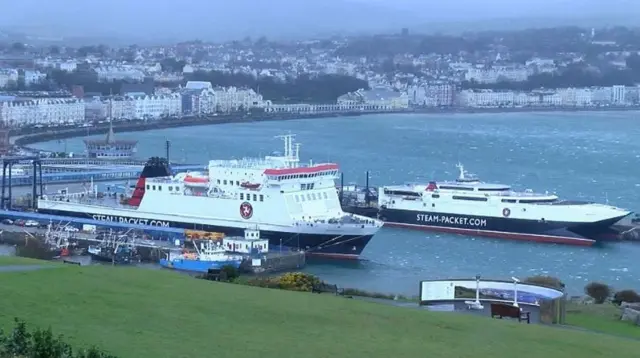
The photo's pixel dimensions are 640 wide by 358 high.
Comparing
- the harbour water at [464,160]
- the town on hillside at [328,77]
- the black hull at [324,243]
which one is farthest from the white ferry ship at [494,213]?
the town on hillside at [328,77]

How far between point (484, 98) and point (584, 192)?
895 inches

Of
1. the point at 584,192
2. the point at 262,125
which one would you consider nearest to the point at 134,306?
the point at 584,192

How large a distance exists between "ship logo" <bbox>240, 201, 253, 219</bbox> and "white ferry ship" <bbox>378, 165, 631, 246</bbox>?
2309mm

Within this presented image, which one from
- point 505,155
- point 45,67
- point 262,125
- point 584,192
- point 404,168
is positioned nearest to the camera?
point 584,192

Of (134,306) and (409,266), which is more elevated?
(134,306)

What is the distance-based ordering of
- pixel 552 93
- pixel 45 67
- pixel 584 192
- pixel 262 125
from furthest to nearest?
pixel 552 93
pixel 45 67
pixel 262 125
pixel 584 192

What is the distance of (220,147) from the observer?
21781 mm

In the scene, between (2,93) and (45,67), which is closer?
(2,93)

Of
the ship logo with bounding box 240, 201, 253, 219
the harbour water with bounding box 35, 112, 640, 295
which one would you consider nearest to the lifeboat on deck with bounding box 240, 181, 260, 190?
the ship logo with bounding box 240, 201, 253, 219

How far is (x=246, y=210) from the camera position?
11.0 meters

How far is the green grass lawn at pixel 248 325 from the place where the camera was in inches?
170

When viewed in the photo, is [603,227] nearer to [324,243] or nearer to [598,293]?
[324,243]

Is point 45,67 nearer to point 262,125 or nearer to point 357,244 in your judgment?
point 262,125

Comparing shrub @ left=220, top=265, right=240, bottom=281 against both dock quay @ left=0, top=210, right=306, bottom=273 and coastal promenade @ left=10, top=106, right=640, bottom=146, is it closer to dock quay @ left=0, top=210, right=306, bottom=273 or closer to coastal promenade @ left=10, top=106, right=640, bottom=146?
dock quay @ left=0, top=210, right=306, bottom=273
